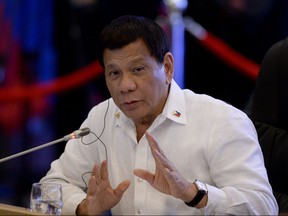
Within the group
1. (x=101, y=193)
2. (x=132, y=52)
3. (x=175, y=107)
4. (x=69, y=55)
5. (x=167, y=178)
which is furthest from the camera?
(x=69, y=55)

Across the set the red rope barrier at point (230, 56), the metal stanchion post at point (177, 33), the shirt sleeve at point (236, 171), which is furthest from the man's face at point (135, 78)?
the red rope barrier at point (230, 56)

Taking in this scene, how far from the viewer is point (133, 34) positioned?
2.58 meters

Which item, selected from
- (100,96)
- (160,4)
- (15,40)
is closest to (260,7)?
(160,4)

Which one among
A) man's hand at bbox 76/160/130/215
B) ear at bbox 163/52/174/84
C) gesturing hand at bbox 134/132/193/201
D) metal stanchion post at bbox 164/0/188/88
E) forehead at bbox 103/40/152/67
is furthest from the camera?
metal stanchion post at bbox 164/0/188/88

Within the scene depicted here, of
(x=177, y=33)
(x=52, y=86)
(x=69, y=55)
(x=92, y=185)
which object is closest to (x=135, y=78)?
(x=92, y=185)

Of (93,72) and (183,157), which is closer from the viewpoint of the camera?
(183,157)

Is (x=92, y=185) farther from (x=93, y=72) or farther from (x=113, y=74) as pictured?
(x=93, y=72)

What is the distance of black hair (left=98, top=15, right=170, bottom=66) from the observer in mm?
2586

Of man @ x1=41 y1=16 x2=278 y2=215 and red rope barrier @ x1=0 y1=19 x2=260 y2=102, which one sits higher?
red rope barrier @ x1=0 y1=19 x2=260 y2=102

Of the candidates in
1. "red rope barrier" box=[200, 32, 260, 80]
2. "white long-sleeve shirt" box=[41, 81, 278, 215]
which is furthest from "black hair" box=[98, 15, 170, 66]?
"red rope barrier" box=[200, 32, 260, 80]

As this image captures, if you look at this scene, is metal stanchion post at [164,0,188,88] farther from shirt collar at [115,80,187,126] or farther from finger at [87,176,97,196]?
finger at [87,176,97,196]

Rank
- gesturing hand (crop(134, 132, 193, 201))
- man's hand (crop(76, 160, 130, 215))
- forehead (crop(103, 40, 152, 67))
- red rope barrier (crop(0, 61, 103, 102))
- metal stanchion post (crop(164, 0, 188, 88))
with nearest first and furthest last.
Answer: gesturing hand (crop(134, 132, 193, 201)), man's hand (crop(76, 160, 130, 215)), forehead (crop(103, 40, 152, 67)), metal stanchion post (crop(164, 0, 188, 88)), red rope barrier (crop(0, 61, 103, 102))

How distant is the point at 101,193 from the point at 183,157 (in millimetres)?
373

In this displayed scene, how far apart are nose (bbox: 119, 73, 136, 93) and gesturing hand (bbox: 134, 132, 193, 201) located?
288 millimetres
